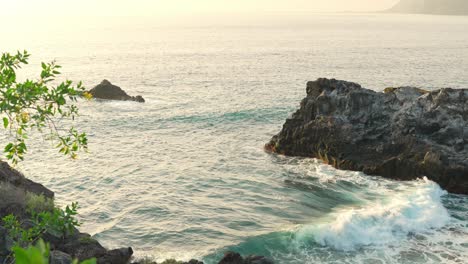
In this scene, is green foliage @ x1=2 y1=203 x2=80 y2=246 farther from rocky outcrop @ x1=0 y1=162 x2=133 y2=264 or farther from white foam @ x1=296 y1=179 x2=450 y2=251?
white foam @ x1=296 y1=179 x2=450 y2=251

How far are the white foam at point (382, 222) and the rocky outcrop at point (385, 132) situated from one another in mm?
3117

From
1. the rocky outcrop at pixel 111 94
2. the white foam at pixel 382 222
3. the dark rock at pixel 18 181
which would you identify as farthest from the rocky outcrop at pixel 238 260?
the rocky outcrop at pixel 111 94

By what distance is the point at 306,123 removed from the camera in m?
37.2

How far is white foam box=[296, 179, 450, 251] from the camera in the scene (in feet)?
72.9

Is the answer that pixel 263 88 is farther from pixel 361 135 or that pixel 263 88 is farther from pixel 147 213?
pixel 147 213

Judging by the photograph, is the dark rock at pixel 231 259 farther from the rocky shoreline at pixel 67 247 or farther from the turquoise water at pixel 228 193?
the turquoise water at pixel 228 193

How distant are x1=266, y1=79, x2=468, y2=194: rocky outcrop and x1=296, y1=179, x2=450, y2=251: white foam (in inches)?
123

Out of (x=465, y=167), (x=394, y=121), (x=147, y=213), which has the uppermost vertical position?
(x=394, y=121)

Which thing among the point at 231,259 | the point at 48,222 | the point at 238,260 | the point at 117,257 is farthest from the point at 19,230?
the point at 238,260

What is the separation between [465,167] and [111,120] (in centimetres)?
3301

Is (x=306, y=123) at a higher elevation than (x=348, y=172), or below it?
higher

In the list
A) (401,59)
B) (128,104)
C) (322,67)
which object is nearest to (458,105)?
(128,104)

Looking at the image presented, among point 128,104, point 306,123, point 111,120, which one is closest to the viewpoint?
point 306,123

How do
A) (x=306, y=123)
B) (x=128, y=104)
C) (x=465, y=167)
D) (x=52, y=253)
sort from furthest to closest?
(x=128, y=104)
(x=306, y=123)
(x=465, y=167)
(x=52, y=253)
